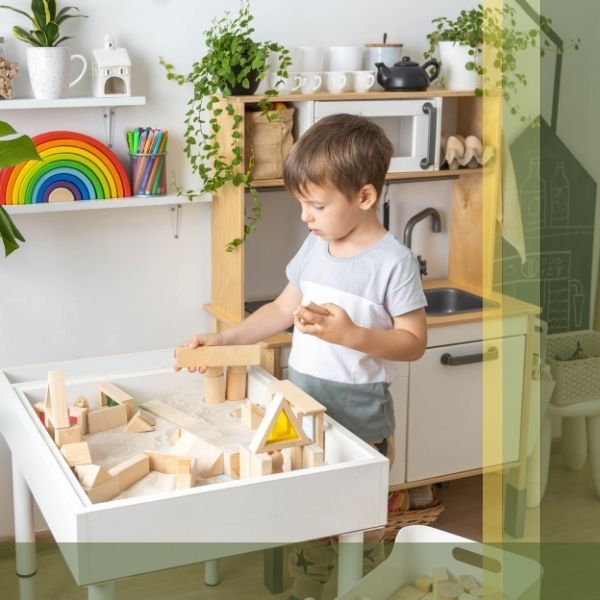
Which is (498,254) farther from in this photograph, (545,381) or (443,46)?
(443,46)

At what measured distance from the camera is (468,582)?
0.98 meters

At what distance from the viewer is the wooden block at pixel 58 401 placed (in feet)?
5.67

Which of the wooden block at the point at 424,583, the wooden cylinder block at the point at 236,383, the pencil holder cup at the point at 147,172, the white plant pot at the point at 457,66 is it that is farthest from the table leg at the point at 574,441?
the white plant pot at the point at 457,66

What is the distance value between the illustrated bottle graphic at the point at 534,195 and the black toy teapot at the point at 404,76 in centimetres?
240

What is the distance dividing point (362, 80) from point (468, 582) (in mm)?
1895

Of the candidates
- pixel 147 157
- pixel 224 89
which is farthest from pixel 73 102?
pixel 224 89

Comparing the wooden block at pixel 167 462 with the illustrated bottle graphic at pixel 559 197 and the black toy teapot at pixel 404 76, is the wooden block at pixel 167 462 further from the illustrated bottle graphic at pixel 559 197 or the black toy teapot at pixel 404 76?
the black toy teapot at pixel 404 76

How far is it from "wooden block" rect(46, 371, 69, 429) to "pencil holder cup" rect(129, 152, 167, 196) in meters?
0.85

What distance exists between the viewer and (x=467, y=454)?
2.77m

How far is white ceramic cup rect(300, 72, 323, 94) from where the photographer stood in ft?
8.34

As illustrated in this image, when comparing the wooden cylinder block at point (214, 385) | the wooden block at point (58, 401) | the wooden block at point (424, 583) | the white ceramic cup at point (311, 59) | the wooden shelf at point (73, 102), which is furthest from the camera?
the white ceramic cup at point (311, 59)

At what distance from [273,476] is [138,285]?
129 cm

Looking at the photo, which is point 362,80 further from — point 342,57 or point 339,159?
point 339,159

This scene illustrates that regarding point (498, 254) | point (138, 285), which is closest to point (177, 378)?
point (138, 285)
